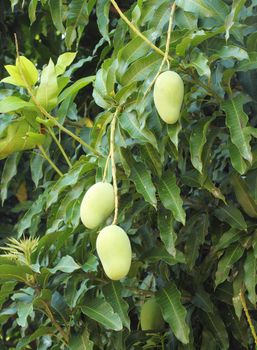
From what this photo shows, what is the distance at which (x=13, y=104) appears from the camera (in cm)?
149

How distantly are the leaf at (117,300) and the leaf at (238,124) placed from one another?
39 centimetres

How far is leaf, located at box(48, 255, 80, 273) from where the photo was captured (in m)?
1.47

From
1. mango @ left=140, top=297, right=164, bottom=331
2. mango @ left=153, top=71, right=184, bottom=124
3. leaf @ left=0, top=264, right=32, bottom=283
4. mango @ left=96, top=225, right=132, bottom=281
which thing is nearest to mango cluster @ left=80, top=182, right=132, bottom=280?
mango @ left=96, top=225, right=132, bottom=281

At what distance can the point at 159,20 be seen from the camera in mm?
1462

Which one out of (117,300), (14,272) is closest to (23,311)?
(14,272)

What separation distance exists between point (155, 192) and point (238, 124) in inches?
8.1

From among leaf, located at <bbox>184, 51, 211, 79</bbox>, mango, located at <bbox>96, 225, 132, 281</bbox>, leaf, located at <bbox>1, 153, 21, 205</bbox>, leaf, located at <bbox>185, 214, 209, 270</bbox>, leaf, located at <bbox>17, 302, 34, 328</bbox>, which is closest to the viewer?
mango, located at <bbox>96, 225, 132, 281</bbox>

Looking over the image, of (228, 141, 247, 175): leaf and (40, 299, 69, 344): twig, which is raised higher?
(228, 141, 247, 175): leaf

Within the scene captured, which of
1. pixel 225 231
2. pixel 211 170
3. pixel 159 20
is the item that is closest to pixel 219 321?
pixel 225 231

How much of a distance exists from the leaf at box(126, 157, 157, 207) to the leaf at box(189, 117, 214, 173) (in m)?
0.09

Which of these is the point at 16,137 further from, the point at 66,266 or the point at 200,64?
the point at 200,64

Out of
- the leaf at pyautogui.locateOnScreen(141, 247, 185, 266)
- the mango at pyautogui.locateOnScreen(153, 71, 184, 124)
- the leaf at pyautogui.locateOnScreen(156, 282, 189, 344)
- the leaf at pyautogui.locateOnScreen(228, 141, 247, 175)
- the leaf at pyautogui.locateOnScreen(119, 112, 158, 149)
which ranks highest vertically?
the mango at pyautogui.locateOnScreen(153, 71, 184, 124)

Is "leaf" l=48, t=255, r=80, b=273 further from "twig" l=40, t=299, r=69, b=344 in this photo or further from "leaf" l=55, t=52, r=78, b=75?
"leaf" l=55, t=52, r=78, b=75

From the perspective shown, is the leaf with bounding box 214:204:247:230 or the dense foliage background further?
the leaf with bounding box 214:204:247:230
